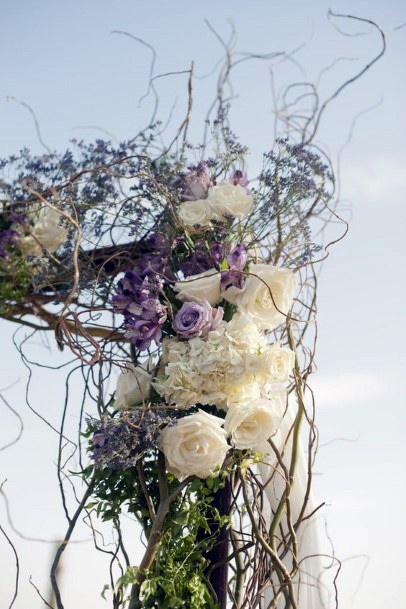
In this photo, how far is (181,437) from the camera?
4.52 feet

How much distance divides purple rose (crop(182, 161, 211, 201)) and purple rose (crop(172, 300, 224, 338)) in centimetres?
31

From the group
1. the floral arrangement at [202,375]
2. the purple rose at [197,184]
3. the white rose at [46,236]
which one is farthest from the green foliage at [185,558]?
the white rose at [46,236]

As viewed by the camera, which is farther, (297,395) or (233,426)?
(297,395)

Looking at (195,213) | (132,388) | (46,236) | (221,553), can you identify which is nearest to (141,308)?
(132,388)

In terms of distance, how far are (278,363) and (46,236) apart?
2.84ft

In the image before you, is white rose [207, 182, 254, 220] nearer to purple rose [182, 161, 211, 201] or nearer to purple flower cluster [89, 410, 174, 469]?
purple rose [182, 161, 211, 201]

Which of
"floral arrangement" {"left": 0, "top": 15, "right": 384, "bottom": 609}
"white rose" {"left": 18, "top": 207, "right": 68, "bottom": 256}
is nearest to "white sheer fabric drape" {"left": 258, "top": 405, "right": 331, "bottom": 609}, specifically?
"floral arrangement" {"left": 0, "top": 15, "right": 384, "bottom": 609}

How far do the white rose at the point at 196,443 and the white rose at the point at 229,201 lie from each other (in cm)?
44

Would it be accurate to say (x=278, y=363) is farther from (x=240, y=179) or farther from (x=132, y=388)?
(x=240, y=179)

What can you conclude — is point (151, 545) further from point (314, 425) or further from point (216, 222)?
point (216, 222)

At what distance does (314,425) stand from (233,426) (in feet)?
1.07

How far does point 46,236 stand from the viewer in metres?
2.02

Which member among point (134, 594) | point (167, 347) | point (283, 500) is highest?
point (167, 347)

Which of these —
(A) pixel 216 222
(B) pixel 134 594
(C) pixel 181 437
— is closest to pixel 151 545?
(B) pixel 134 594
